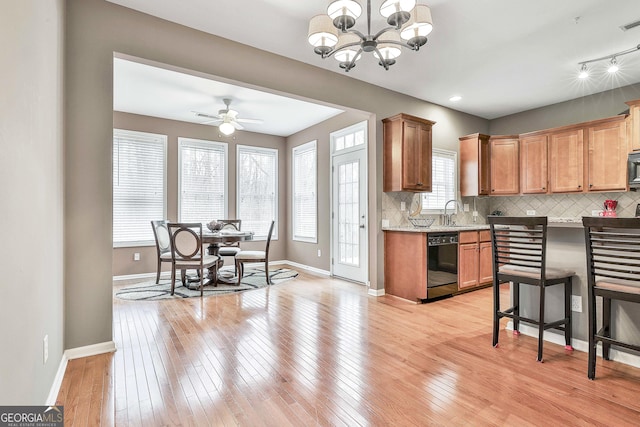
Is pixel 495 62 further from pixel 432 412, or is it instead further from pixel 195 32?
pixel 432 412

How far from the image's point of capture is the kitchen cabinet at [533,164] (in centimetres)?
527

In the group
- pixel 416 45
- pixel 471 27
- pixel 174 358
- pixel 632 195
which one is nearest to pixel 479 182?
pixel 632 195

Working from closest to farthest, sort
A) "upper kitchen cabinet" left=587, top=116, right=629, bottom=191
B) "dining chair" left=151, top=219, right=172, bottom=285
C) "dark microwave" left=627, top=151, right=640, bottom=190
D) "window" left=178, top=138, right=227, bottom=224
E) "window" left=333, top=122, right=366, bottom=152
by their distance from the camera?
1. "dark microwave" left=627, top=151, right=640, bottom=190
2. "upper kitchen cabinet" left=587, top=116, right=629, bottom=191
3. "dining chair" left=151, top=219, right=172, bottom=285
4. "window" left=333, top=122, right=366, bottom=152
5. "window" left=178, top=138, right=227, bottom=224

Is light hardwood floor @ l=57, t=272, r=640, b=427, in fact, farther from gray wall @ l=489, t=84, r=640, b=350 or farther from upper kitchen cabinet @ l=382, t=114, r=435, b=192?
upper kitchen cabinet @ l=382, t=114, r=435, b=192

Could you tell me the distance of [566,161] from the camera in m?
5.02

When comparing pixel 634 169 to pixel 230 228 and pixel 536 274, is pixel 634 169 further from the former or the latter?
pixel 230 228

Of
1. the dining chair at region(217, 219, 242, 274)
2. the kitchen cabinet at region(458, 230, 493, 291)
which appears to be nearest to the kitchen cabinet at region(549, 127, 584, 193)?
the kitchen cabinet at region(458, 230, 493, 291)

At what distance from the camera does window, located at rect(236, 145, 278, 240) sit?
22.8 ft

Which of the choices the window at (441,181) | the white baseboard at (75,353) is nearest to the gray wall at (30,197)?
the white baseboard at (75,353)

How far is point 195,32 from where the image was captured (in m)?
3.22

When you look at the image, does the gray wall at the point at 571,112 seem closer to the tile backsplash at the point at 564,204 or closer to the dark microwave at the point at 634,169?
the dark microwave at the point at 634,169

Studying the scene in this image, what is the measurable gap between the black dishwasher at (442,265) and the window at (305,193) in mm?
2676

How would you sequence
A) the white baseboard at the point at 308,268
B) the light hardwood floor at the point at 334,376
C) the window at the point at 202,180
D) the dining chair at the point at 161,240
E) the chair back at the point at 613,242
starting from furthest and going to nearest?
the window at the point at 202,180, the white baseboard at the point at 308,268, the dining chair at the point at 161,240, the chair back at the point at 613,242, the light hardwood floor at the point at 334,376

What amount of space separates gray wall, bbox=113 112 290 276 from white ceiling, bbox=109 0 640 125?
3.34 m
